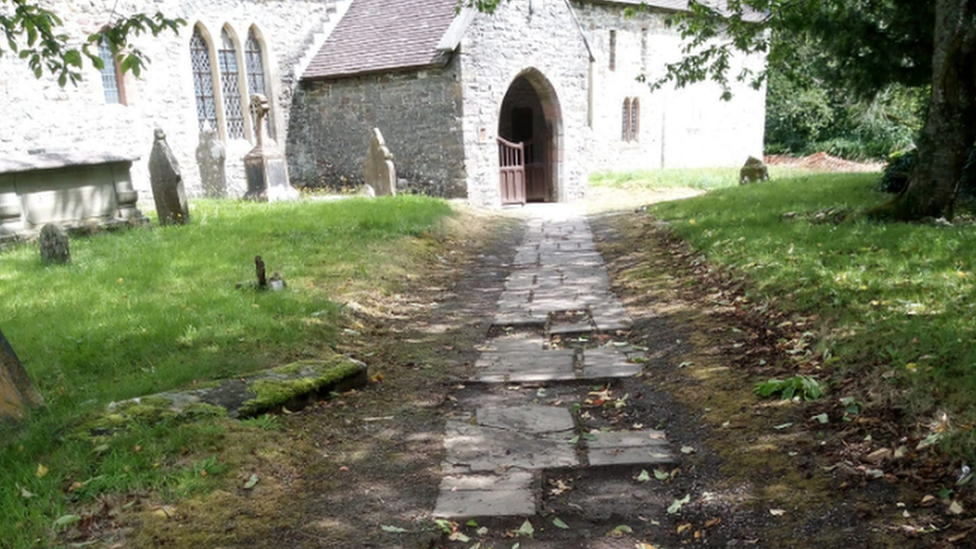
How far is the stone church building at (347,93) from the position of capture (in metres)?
14.9

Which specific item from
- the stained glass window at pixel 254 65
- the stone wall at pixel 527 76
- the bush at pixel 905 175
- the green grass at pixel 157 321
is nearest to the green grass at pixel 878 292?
the bush at pixel 905 175

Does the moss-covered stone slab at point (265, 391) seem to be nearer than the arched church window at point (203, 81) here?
Yes

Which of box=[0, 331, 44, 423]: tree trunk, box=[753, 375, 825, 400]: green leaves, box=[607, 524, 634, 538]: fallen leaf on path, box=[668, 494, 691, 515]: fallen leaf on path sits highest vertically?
box=[0, 331, 44, 423]: tree trunk

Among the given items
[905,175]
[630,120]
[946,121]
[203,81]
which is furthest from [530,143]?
[946,121]

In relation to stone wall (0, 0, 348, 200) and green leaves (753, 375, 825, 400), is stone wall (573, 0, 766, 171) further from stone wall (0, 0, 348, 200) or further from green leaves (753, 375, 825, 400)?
green leaves (753, 375, 825, 400)

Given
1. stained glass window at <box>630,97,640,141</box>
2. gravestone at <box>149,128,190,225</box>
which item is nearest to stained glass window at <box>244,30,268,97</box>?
gravestone at <box>149,128,190,225</box>

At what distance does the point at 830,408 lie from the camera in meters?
3.82

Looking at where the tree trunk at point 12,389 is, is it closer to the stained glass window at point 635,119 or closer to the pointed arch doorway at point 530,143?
the pointed arch doorway at point 530,143

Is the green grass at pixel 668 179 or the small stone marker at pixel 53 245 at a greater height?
the small stone marker at pixel 53 245

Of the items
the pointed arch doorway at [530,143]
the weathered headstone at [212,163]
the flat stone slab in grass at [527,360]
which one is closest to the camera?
the flat stone slab in grass at [527,360]

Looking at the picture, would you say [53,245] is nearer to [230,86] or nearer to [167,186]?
[167,186]

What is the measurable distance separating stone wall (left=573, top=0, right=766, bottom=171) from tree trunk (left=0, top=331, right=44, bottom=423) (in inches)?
795

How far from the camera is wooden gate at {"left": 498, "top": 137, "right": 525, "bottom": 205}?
1716cm

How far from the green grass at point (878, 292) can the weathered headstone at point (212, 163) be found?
10949 millimetres
